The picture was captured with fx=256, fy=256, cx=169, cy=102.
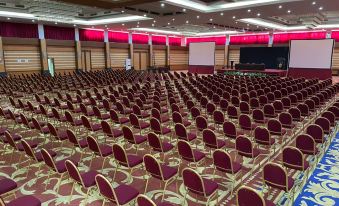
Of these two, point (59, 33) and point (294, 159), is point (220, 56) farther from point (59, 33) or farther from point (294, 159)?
point (294, 159)

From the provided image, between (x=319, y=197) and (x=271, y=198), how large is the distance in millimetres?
751

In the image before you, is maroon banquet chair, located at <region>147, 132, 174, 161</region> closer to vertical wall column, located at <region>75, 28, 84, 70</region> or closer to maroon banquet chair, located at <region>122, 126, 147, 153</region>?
maroon banquet chair, located at <region>122, 126, 147, 153</region>

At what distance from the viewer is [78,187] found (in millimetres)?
4375

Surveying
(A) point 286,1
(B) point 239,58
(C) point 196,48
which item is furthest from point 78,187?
(B) point 239,58

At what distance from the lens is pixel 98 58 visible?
25641 millimetres

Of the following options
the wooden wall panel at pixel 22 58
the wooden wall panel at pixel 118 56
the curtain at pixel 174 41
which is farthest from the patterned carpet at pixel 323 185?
the curtain at pixel 174 41

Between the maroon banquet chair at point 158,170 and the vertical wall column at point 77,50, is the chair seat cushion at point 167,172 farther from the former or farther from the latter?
the vertical wall column at point 77,50

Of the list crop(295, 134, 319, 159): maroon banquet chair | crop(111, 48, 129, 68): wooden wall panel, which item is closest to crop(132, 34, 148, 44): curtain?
crop(111, 48, 129, 68): wooden wall panel

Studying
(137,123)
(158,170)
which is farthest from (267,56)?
(158,170)

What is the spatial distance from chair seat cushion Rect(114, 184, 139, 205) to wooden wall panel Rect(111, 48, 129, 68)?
2473 centimetres

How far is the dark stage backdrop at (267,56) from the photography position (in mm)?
25638

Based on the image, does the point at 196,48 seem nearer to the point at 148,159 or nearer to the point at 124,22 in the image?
the point at 124,22

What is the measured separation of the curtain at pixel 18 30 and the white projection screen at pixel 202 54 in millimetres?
14792

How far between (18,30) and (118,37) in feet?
31.2
